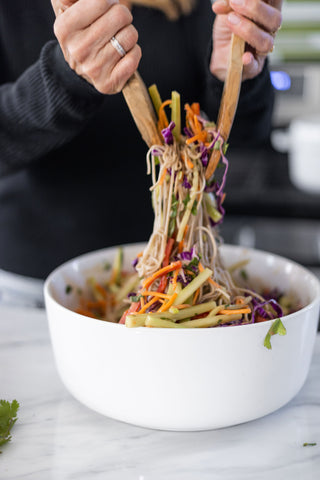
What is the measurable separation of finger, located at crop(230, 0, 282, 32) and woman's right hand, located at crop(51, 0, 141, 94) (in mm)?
140

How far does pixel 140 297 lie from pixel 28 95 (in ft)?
1.44

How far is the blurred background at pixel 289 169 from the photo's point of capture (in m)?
2.19

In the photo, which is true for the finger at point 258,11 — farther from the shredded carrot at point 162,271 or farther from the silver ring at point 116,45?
the shredded carrot at point 162,271

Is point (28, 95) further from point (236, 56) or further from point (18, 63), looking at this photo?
point (236, 56)

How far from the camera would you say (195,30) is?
3.97 ft

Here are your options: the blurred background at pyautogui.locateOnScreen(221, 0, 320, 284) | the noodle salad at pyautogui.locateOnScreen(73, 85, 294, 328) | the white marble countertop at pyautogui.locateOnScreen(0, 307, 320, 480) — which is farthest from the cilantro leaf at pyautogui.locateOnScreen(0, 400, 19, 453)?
the blurred background at pyautogui.locateOnScreen(221, 0, 320, 284)

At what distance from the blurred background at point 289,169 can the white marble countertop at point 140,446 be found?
1500mm

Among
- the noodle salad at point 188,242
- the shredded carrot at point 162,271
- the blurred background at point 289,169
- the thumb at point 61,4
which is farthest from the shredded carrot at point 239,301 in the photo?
the blurred background at point 289,169

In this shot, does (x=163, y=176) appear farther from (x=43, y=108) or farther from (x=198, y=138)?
(x=43, y=108)

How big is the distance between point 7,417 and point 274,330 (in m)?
0.36

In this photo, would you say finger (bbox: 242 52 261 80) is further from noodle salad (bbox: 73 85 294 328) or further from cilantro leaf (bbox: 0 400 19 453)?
cilantro leaf (bbox: 0 400 19 453)

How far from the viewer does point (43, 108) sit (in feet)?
2.94

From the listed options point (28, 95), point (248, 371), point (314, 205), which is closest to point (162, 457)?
point (248, 371)

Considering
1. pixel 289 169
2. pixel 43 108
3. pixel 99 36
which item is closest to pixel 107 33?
pixel 99 36
